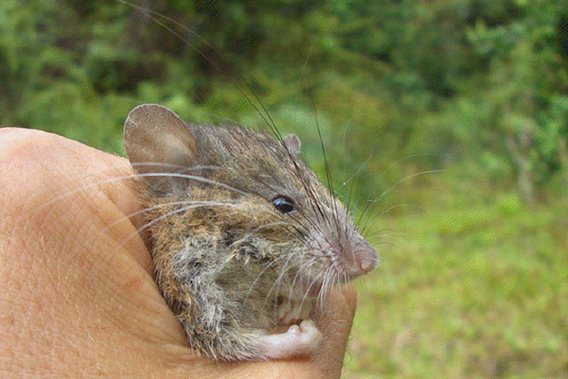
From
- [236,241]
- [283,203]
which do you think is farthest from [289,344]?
[283,203]

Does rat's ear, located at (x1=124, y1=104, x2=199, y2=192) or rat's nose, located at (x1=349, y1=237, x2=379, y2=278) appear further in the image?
rat's nose, located at (x1=349, y1=237, x2=379, y2=278)

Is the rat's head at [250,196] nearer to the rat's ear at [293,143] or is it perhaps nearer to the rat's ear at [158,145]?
the rat's ear at [158,145]

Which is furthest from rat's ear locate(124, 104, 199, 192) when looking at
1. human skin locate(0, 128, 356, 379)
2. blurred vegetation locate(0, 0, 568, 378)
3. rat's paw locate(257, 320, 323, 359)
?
rat's paw locate(257, 320, 323, 359)

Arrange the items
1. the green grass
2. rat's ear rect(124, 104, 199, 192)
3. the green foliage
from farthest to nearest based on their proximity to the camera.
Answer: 1. the green foliage
2. the green grass
3. rat's ear rect(124, 104, 199, 192)

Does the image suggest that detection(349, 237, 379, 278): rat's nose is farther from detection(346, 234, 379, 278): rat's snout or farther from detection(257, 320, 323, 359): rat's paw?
detection(257, 320, 323, 359): rat's paw

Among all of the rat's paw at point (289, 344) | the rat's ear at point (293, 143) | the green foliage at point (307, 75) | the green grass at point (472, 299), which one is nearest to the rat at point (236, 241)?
the rat's paw at point (289, 344)

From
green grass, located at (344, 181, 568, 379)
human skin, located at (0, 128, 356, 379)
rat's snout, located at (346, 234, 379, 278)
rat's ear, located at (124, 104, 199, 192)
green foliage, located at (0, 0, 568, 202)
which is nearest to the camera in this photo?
human skin, located at (0, 128, 356, 379)
